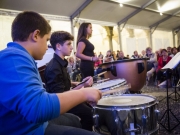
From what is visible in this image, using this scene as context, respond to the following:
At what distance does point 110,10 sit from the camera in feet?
25.0

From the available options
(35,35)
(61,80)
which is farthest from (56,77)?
(35,35)

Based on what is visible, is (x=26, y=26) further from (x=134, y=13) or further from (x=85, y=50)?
(x=134, y=13)

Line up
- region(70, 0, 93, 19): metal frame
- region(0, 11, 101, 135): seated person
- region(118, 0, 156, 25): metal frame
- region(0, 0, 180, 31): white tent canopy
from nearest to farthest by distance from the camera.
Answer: region(0, 11, 101, 135): seated person < region(0, 0, 180, 31): white tent canopy < region(70, 0, 93, 19): metal frame < region(118, 0, 156, 25): metal frame

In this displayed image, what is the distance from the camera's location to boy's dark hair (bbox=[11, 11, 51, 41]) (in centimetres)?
85

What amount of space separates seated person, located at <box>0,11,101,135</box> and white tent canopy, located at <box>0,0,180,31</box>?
512 centimetres

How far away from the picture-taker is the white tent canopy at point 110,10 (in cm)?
582

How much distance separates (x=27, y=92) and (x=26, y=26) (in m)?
0.35

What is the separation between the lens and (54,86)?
5.29ft

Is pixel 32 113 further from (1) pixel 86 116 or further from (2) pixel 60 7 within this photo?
(2) pixel 60 7

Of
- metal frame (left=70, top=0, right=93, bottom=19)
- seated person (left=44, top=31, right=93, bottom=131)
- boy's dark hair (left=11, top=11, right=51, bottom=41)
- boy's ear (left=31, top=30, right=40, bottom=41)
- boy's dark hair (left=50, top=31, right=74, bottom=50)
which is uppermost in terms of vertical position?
metal frame (left=70, top=0, right=93, bottom=19)

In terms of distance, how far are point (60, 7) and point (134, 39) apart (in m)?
6.21

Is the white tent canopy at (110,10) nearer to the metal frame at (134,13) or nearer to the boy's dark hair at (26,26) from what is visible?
the metal frame at (134,13)

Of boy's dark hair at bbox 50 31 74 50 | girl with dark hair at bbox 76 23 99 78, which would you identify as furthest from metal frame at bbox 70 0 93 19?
boy's dark hair at bbox 50 31 74 50

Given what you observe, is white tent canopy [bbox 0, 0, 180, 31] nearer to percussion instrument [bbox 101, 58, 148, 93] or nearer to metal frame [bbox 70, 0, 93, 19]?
metal frame [bbox 70, 0, 93, 19]
